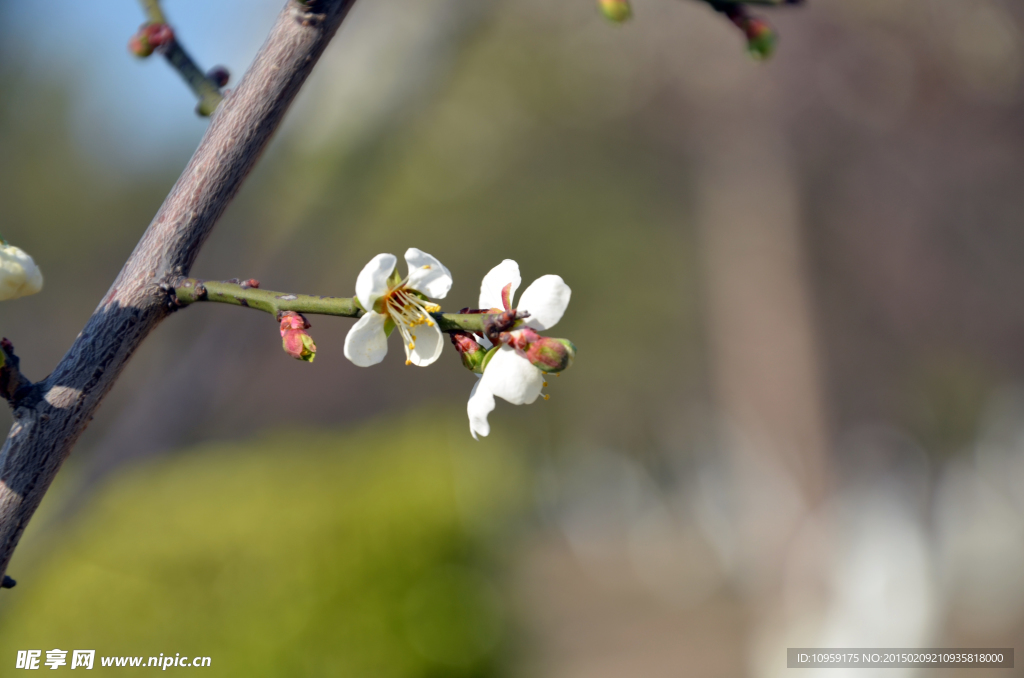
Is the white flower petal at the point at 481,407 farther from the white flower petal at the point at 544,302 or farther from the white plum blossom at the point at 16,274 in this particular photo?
the white plum blossom at the point at 16,274

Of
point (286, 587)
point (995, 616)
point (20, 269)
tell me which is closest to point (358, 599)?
point (286, 587)

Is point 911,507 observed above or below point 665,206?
below

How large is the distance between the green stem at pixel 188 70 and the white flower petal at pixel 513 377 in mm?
416

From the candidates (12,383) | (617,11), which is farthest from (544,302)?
(12,383)

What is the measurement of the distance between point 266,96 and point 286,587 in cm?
254

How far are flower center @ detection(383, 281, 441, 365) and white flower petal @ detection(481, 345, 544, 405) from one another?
0.10m

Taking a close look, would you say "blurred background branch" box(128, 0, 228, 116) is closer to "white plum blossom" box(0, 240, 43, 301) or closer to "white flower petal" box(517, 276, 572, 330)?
"white plum blossom" box(0, 240, 43, 301)

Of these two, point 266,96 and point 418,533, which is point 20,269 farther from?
point 418,533

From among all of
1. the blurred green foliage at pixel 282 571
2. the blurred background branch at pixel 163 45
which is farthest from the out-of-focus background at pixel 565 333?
the blurred background branch at pixel 163 45

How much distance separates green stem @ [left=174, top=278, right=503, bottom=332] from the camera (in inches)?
22.2

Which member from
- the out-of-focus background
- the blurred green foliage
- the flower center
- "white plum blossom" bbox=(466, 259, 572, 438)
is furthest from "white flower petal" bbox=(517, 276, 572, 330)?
the blurred green foliage

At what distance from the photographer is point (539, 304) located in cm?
59

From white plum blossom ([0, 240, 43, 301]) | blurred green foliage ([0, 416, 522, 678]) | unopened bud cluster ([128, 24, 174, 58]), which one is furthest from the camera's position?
blurred green foliage ([0, 416, 522, 678])

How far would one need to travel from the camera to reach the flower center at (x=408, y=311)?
65cm
